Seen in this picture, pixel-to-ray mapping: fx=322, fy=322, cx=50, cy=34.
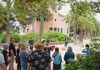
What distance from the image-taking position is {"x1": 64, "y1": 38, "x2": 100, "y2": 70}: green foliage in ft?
27.6

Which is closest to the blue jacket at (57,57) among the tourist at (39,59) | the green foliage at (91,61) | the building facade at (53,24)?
the green foliage at (91,61)

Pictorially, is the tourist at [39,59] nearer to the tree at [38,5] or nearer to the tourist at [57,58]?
the tree at [38,5]

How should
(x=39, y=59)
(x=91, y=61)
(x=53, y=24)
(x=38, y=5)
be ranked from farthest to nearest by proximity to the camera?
(x=53, y=24) → (x=38, y=5) → (x=39, y=59) → (x=91, y=61)

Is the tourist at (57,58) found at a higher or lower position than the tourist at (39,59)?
lower

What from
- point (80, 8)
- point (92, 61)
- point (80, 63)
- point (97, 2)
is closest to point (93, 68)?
point (92, 61)

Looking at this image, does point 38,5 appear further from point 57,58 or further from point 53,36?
point 53,36

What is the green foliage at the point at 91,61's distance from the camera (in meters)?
8.43

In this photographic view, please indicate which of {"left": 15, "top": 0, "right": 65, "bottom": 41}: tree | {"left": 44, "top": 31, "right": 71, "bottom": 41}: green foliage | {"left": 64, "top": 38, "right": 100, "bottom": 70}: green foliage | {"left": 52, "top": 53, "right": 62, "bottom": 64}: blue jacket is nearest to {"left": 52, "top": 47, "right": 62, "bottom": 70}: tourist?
{"left": 52, "top": 53, "right": 62, "bottom": 64}: blue jacket

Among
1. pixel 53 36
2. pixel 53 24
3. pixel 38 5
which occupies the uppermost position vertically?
pixel 38 5

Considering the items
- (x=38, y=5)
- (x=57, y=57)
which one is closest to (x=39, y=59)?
(x=57, y=57)

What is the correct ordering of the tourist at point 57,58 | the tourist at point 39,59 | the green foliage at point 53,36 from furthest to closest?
the green foliage at point 53,36
the tourist at point 57,58
the tourist at point 39,59

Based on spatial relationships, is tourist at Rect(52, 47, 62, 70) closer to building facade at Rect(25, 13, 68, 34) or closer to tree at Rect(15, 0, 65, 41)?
tree at Rect(15, 0, 65, 41)

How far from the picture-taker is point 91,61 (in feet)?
27.8

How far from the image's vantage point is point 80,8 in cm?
1588
